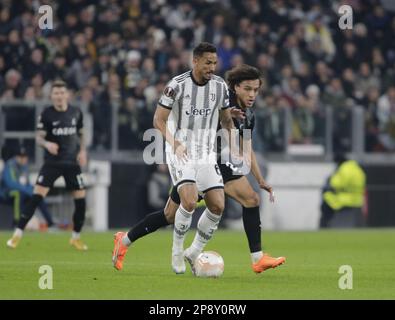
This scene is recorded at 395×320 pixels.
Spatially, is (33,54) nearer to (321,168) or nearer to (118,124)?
(118,124)

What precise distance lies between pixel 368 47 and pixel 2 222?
30.3 feet

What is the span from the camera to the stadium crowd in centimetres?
2153

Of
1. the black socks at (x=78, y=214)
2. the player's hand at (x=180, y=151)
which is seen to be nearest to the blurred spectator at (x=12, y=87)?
the black socks at (x=78, y=214)

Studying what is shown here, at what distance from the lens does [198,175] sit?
11109 millimetres

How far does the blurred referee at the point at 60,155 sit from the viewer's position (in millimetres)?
15930

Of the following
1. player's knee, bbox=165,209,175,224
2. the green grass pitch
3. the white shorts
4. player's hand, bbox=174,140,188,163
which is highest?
player's hand, bbox=174,140,188,163

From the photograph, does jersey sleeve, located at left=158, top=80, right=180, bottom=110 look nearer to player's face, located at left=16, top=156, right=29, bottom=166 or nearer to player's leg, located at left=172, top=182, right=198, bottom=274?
player's leg, located at left=172, top=182, right=198, bottom=274

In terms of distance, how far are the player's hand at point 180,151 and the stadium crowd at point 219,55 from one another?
410 inches

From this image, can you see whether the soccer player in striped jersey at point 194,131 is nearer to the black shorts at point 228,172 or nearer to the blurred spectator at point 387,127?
the black shorts at point 228,172

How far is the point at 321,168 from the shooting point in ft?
74.9

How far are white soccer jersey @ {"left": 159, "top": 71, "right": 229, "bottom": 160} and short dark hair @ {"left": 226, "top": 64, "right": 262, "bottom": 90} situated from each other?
0.34 metres

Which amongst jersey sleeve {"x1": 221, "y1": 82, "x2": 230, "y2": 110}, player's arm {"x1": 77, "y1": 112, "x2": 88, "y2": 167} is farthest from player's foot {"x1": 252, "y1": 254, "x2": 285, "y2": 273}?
player's arm {"x1": 77, "y1": 112, "x2": 88, "y2": 167}

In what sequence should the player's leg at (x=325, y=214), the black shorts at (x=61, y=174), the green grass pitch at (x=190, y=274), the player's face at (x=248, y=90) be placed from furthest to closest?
the player's leg at (x=325, y=214)
the black shorts at (x=61, y=174)
the player's face at (x=248, y=90)
the green grass pitch at (x=190, y=274)
